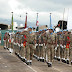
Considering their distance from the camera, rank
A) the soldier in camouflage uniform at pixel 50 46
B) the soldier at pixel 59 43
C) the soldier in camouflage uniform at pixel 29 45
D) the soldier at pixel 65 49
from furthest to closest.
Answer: the soldier at pixel 59 43, the soldier at pixel 65 49, the soldier in camouflage uniform at pixel 29 45, the soldier in camouflage uniform at pixel 50 46

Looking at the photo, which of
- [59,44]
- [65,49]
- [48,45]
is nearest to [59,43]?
[59,44]

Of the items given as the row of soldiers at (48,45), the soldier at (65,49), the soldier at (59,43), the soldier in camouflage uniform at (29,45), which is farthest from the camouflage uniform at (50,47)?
the soldier at (59,43)

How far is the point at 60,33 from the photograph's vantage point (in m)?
15.1

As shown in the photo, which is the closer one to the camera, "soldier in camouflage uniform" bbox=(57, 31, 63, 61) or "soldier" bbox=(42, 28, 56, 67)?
"soldier" bbox=(42, 28, 56, 67)

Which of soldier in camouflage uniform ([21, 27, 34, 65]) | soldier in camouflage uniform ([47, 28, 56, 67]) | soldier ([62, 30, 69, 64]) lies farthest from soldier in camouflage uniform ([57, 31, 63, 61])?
soldier in camouflage uniform ([21, 27, 34, 65])

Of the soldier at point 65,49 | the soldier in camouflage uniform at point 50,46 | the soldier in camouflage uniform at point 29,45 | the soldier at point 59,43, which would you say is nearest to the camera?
the soldier in camouflage uniform at point 50,46

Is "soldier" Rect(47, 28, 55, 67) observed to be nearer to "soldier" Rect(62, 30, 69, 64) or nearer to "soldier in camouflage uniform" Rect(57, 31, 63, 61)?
"soldier" Rect(62, 30, 69, 64)

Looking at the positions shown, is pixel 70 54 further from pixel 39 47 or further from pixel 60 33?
pixel 39 47

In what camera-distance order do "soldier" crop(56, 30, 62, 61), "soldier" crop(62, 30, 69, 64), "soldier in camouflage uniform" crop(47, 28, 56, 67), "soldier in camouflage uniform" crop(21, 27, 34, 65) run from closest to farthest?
"soldier in camouflage uniform" crop(47, 28, 56, 67) < "soldier in camouflage uniform" crop(21, 27, 34, 65) < "soldier" crop(62, 30, 69, 64) < "soldier" crop(56, 30, 62, 61)

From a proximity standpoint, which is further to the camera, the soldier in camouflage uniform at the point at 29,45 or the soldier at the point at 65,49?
the soldier at the point at 65,49

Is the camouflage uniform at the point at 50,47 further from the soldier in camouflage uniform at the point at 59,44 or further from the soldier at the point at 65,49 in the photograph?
the soldier in camouflage uniform at the point at 59,44

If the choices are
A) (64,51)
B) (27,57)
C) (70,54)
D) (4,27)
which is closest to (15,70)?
(27,57)

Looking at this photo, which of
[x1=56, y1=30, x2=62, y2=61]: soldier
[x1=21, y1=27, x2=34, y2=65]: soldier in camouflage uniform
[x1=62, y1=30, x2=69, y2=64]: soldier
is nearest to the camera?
[x1=21, y1=27, x2=34, y2=65]: soldier in camouflage uniform

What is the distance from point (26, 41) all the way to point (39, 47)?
288cm
